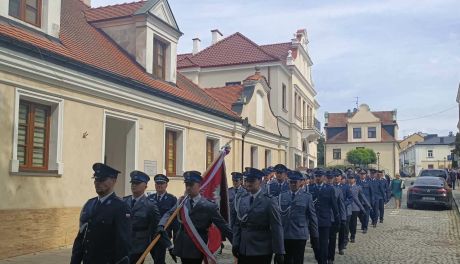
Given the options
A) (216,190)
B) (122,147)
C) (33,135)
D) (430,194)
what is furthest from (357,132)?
(216,190)

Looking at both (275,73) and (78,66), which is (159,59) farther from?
(275,73)

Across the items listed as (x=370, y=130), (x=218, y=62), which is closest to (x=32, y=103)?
(x=218, y=62)

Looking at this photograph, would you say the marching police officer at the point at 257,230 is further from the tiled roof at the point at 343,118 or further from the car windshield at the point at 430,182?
the tiled roof at the point at 343,118

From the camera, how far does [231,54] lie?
3172cm

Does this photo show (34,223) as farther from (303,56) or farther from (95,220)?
(303,56)

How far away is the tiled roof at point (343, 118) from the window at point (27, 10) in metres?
66.1

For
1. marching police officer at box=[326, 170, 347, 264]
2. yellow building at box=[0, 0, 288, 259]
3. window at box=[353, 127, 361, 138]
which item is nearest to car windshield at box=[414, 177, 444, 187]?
yellow building at box=[0, 0, 288, 259]

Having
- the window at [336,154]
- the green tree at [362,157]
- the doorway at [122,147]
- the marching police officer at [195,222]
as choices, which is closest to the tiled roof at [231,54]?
the doorway at [122,147]

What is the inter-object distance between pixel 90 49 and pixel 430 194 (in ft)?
53.9

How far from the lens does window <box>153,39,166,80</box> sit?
1728 cm

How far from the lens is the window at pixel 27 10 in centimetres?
1142

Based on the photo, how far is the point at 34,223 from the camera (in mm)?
10781

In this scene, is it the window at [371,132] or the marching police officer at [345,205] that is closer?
the marching police officer at [345,205]

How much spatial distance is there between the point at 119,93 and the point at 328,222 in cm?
671
